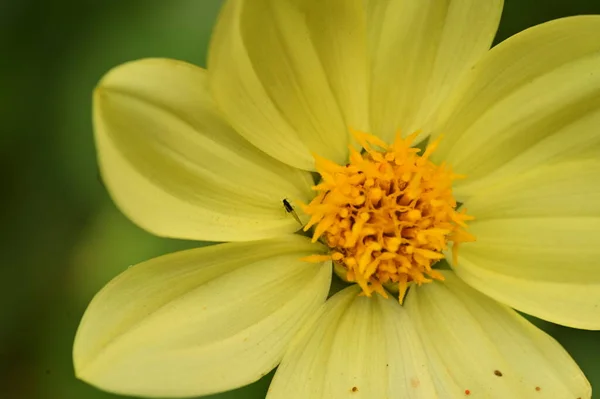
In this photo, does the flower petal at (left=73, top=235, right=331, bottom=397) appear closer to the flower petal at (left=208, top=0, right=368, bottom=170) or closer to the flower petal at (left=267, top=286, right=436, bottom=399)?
the flower petal at (left=267, top=286, right=436, bottom=399)

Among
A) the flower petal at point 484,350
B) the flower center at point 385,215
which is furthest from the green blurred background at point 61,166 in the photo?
the flower center at point 385,215

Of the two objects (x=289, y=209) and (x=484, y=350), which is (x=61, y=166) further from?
(x=484, y=350)

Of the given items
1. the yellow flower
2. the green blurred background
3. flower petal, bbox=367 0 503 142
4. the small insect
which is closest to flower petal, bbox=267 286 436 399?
the yellow flower

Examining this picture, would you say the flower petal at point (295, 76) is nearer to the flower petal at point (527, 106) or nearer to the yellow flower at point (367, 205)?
the yellow flower at point (367, 205)

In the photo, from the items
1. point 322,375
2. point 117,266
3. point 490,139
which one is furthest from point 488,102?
point 117,266

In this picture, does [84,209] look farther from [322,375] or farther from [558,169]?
[558,169]
